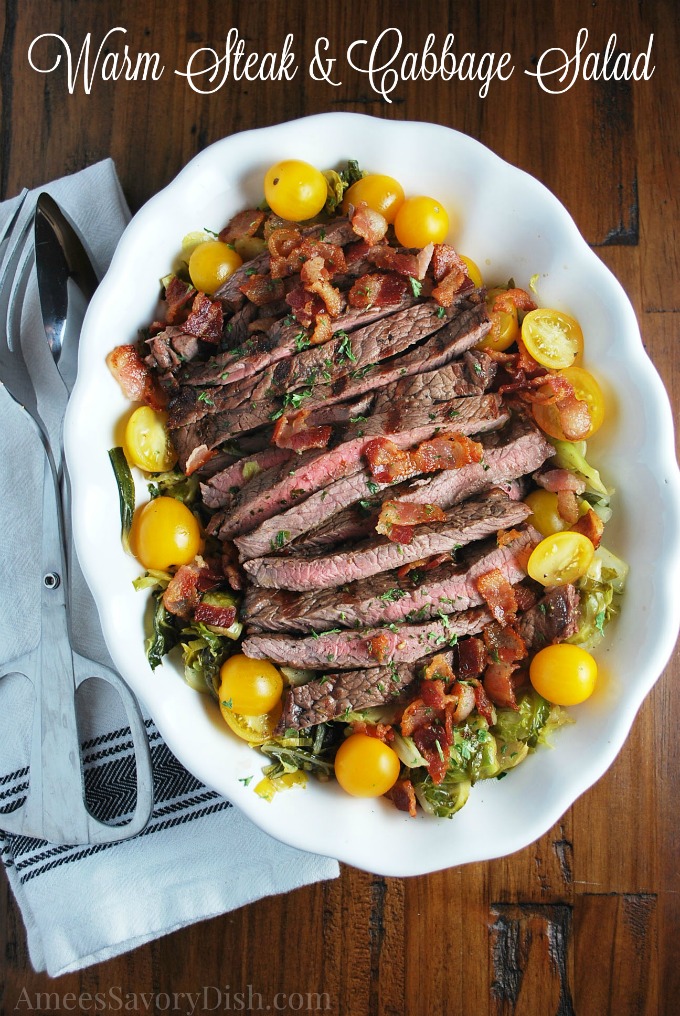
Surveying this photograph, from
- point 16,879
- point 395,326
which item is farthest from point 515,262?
point 16,879

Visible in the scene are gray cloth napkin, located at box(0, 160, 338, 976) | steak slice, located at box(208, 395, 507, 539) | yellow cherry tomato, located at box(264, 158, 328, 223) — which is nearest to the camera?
steak slice, located at box(208, 395, 507, 539)

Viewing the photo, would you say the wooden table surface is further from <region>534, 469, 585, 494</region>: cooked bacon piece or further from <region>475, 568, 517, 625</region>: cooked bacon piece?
<region>475, 568, 517, 625</region>: cooked bacon piece

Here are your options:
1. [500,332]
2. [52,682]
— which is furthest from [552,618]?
[52,682]

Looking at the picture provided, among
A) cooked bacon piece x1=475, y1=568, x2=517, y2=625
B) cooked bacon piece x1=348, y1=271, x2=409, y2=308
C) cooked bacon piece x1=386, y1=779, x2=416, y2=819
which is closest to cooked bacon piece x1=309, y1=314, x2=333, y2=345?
cooked bacon piece x1=348, y1=271, x2=409, y2=308

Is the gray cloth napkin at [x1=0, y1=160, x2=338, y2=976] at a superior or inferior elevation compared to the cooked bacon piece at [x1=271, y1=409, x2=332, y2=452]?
inferior

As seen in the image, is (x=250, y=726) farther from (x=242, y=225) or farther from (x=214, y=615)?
(x=242, y=225)

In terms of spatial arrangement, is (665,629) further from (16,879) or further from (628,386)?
(16,879)

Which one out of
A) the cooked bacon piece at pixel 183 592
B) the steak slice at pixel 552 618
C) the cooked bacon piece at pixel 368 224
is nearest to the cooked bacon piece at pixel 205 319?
the cooked bacon piece at pixel 368 224
